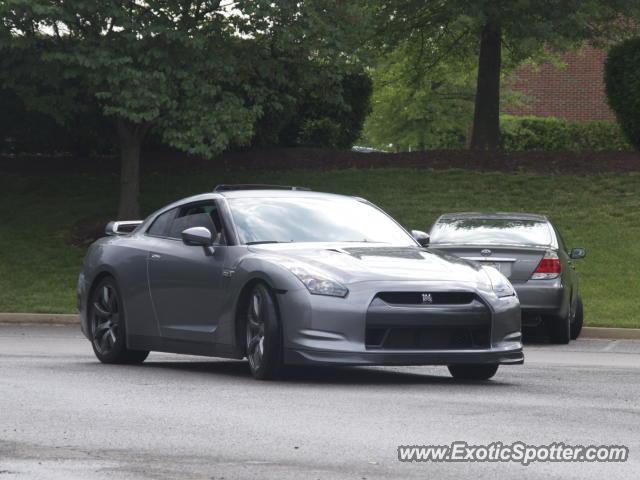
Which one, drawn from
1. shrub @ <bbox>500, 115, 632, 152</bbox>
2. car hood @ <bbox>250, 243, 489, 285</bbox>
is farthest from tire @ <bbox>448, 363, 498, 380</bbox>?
shrub @ <bbox>500, 115, 632, 152</bbox>

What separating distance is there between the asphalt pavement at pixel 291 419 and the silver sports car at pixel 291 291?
0.91 feet

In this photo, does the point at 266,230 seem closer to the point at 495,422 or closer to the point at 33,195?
the point at 495,422

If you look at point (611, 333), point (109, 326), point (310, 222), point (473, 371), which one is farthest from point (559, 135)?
point (473, 371)

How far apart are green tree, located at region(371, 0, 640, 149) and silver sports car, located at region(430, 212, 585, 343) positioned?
11.0m

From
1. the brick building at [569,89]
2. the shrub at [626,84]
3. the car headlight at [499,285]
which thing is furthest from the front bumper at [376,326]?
the brick building at [569,89]

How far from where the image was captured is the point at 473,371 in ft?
34.7

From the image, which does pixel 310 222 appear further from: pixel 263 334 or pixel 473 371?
pixel 473 371

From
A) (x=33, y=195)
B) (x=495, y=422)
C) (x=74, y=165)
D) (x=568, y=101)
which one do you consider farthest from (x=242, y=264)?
(x=568, y=101)

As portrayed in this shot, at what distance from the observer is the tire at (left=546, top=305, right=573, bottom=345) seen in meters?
15.6

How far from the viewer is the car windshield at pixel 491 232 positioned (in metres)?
15.8

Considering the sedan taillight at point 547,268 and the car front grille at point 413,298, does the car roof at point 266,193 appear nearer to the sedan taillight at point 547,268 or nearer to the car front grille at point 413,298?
the car front grille at point 413,298

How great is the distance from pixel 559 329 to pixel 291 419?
26.6 ft

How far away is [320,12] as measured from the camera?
24844 mm

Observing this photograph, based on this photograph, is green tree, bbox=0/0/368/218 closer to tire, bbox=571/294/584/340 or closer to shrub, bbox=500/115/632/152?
tire, bbox=571/294/584/340
